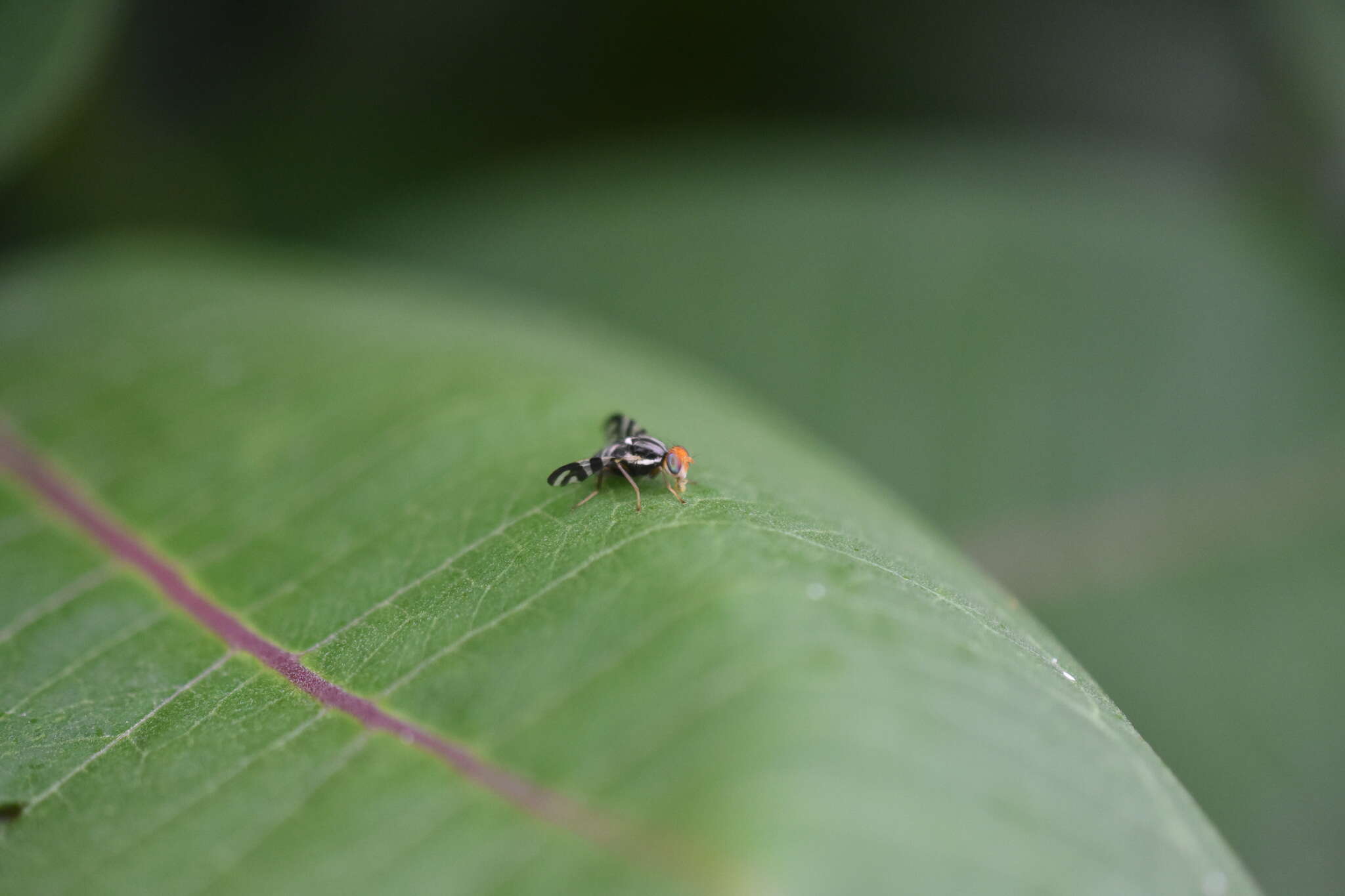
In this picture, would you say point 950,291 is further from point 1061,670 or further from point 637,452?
point 1061,670

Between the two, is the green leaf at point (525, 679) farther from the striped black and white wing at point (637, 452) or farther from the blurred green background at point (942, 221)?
the blurred green background at point (942, 221)

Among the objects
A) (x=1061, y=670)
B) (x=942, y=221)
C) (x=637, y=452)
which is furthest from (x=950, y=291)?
(x=1061, y=670)

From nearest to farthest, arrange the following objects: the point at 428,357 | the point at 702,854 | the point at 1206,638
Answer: the point at 702,854 < the point at 428,357 < the point at 1206,638

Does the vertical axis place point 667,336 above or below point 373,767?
above

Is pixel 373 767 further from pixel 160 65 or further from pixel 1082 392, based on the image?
pixel 160 65

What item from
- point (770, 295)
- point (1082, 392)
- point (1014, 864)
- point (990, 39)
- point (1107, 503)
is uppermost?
point (990, 39)

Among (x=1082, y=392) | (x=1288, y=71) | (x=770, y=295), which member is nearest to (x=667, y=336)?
(x=770, y=295)

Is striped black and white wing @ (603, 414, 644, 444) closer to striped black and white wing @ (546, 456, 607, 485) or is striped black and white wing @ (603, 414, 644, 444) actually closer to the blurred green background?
striped black and white wing @ (546, 456, 607, 485)

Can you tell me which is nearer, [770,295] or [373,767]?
[373,767]

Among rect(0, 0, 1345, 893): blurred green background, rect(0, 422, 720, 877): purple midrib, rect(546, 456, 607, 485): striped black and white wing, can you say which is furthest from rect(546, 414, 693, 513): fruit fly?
rect(0, 0, 1345, 893): blurred green background
